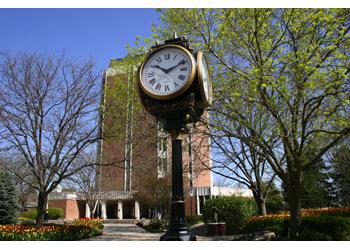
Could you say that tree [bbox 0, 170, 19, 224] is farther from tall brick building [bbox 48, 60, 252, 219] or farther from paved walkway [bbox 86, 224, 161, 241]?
tall brick building [bbox 48, 60, 252, 219]

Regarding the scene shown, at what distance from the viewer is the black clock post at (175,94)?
4066 mm

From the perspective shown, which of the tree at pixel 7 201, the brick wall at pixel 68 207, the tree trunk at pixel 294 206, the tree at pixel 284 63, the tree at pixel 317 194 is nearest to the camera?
the tree at pixel 284 63

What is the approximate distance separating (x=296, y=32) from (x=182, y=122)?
550 cm

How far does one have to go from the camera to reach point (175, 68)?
4.23 metres

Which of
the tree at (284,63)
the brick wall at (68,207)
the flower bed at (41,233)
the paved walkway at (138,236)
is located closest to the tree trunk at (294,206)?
the tree at (284,63)

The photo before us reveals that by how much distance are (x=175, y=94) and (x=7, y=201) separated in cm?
1988

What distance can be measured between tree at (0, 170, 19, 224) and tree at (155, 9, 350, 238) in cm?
1673

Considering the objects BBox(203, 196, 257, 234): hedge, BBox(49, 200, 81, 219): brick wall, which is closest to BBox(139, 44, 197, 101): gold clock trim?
BBox(203, 196, 257, 234): hedge

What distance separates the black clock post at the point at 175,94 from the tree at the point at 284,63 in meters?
3.06

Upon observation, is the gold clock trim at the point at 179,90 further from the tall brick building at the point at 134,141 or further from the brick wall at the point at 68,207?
the brick wall at the point at 68,207

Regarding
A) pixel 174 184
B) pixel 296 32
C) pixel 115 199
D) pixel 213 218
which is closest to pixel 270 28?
pixel 296 32

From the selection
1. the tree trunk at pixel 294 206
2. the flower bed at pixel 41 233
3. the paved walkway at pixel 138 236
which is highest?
the tree trunk at pixel 294 206

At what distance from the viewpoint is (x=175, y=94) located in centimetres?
412

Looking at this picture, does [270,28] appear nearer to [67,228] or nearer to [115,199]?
[67,228]
